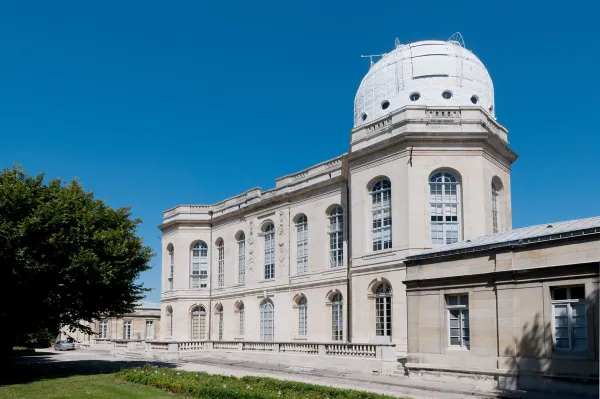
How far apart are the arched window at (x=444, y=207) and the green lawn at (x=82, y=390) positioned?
14705 millimetres

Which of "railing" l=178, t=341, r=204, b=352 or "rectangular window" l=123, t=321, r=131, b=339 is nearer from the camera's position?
"railing" l=178, t=341, r=204, b=352

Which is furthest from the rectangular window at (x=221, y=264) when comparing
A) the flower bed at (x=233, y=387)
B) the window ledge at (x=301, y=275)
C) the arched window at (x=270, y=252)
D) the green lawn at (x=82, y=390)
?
the flower bed at (x=233, y=387)

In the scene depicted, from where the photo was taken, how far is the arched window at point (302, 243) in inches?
1487

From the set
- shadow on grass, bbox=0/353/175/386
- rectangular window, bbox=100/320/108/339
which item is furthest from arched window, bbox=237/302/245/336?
rectangular window, bbox=100/320/108/339

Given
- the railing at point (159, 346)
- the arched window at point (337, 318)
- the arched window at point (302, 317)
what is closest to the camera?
the arched window at point (337, 318)

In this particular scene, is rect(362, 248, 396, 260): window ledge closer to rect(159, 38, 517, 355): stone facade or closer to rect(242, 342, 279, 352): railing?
rect(159, 38, 517, 355): stone facade

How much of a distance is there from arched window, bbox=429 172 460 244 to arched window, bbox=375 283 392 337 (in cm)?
333

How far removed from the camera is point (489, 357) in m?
17.9

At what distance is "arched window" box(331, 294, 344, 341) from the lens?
112ft

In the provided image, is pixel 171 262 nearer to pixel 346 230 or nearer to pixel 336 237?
pixel 336 237

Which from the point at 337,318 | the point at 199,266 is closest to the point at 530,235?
the point at 337,318

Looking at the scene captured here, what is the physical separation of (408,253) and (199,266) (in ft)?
78.0

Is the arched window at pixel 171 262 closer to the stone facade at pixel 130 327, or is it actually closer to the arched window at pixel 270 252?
the stone facade at pixel 130 327

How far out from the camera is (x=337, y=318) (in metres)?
34.5
